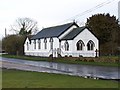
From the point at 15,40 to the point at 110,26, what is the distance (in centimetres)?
2299

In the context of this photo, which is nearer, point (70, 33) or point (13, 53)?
point (70, 33)

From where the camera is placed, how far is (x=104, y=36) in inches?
2699

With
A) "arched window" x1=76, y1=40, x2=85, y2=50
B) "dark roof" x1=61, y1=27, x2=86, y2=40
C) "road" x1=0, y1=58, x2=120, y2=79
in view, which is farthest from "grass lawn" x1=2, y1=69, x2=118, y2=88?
"arched window" x1=76, y1=40, x2=85, y2=50

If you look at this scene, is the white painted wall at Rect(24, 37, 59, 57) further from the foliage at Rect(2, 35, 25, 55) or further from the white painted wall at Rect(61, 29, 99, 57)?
the white painted wall at Rect(61, 29, 99, 57)

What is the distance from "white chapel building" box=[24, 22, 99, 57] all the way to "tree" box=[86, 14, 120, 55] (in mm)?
2965

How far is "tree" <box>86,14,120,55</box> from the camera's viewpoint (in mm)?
60656

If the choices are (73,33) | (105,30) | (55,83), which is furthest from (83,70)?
(105,30)

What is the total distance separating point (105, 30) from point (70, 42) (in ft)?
48.4

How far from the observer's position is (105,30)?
68.8 meters

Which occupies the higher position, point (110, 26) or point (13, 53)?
point (110, 26)

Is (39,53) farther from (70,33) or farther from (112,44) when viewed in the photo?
(112,44)

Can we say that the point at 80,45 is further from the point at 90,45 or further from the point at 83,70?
the point at 83,70

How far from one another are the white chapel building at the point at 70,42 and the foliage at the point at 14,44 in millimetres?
12552

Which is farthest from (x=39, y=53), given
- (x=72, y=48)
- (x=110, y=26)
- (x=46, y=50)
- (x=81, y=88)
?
(x=81, y=88)
